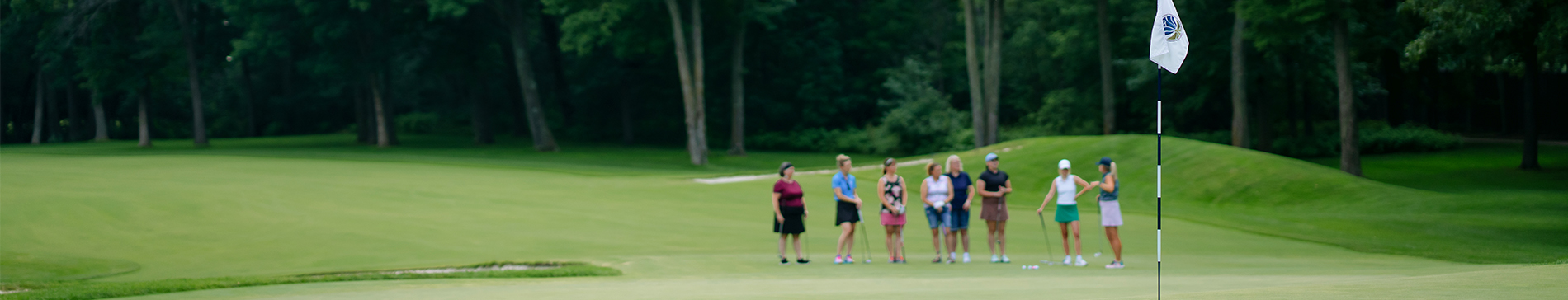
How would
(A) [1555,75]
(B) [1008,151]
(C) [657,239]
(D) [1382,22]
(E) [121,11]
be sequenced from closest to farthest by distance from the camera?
(C) [657,239]
(B) [1008,151]
(D) [1382,22]
(E) [121,11]
(A) [1555,75]

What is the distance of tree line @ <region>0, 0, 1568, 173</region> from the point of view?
1556 inches

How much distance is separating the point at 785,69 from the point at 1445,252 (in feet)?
153

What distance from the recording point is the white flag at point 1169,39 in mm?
11789

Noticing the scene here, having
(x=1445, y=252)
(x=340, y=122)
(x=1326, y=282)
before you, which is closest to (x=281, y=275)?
(x=1326, y=282)

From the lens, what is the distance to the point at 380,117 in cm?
5288

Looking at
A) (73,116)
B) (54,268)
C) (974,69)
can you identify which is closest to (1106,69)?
(974,69)

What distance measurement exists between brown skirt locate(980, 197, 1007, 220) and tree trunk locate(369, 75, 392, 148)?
4325cm

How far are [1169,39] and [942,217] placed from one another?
4383mm

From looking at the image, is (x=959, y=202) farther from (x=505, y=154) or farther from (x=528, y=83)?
(x=528, y=83)

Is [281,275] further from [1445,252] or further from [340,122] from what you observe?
[340,122]

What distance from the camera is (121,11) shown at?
5009 centimetres

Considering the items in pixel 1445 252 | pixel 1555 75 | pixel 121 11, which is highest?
pixel 121 11

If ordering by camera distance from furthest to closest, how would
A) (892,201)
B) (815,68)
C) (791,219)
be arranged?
(815,68), (791,219), (892,201)

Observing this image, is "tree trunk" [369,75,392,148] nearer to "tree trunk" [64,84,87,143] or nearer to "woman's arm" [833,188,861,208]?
"tree trunk" [64,84,87,143]
